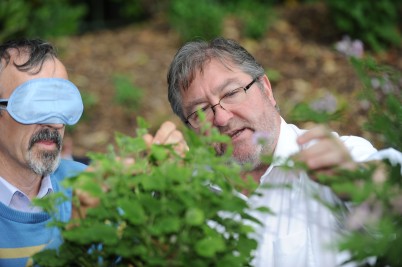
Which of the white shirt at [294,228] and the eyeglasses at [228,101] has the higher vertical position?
the eyeglasses at [228,101]

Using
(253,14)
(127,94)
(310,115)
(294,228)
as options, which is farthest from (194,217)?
(253,14)

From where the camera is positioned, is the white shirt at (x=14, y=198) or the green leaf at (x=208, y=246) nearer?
the green leaf at (x=208, y=246)

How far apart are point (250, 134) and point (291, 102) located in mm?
4154

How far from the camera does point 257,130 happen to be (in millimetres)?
2734

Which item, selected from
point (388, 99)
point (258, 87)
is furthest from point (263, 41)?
point (388, 99)

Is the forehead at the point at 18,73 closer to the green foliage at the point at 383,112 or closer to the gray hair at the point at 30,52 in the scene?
the gray hair at the point at 30,52

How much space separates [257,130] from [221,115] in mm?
172

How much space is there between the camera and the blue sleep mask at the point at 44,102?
249 centimetres

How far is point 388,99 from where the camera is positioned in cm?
148

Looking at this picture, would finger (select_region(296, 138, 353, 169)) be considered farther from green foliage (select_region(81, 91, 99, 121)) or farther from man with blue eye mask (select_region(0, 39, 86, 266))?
green foliage (select_region(81, 91, 99, 121))

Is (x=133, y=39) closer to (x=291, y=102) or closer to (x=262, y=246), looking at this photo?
(x=291, y=102)

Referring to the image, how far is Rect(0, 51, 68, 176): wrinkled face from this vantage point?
2551 millimetres

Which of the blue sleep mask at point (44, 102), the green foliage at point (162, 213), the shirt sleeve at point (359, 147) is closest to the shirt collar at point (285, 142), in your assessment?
the shirt sleeve at point (359, 147)

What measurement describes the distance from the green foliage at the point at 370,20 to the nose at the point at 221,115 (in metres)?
4.88
